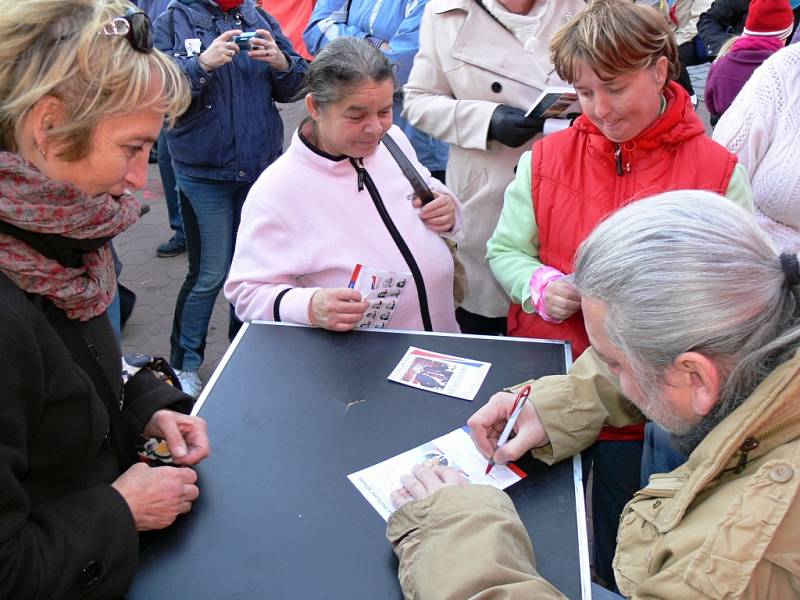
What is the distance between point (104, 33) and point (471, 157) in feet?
6.67

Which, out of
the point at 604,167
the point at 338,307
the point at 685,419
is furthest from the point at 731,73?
the point at 685,419

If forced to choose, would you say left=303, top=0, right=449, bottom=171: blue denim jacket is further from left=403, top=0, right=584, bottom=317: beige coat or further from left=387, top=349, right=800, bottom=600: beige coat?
left=387, top=349, right=800, bottom=600: beige coat

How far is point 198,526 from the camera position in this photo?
1.64 m

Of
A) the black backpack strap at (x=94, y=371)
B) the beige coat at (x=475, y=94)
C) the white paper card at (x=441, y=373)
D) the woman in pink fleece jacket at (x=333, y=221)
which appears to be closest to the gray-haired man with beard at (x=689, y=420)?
the white paper card at (x=441, y=373)

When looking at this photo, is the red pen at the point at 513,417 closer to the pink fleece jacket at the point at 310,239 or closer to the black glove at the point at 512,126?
the pink fleece jacket at the point at 310,239

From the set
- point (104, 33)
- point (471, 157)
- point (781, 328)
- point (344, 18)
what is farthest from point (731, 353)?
point (344, 18)

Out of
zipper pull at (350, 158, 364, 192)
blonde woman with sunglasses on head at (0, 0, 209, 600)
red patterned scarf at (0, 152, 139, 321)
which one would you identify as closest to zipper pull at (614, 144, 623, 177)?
zipper pull at (350, 158, 364, 192)

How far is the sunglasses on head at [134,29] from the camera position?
1388 mm

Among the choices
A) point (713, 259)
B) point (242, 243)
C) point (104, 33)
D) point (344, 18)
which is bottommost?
point (242, 243)

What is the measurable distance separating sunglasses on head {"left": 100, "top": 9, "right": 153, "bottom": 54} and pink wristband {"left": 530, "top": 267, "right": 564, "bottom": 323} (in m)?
1.37

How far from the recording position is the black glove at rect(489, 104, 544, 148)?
292cm

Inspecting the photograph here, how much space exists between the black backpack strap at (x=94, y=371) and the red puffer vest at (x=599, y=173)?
4.52 ft

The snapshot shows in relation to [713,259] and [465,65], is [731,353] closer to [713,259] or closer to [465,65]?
[713,259]

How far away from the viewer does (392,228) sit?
2498mm
